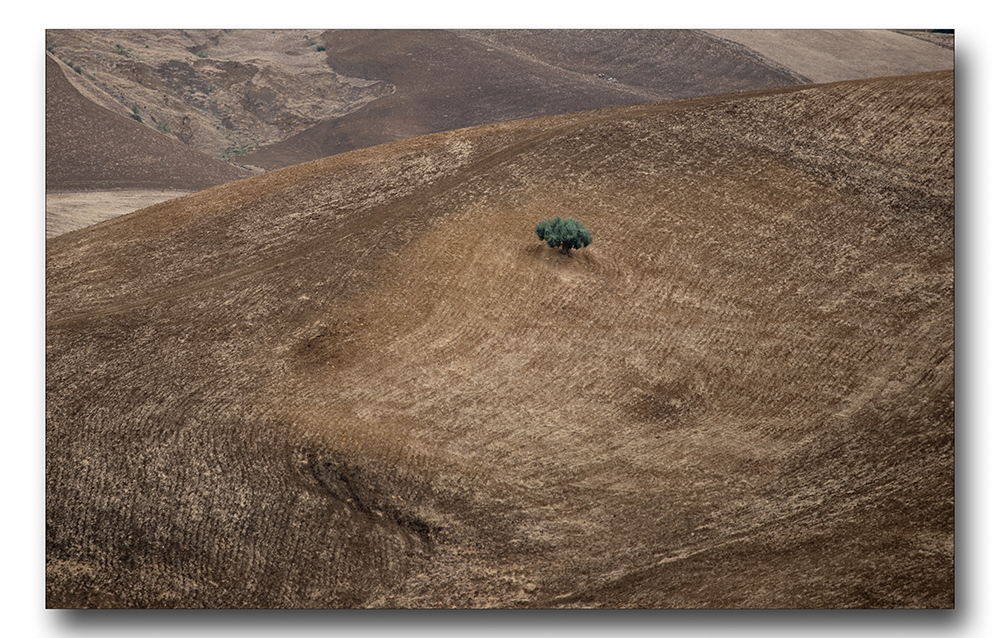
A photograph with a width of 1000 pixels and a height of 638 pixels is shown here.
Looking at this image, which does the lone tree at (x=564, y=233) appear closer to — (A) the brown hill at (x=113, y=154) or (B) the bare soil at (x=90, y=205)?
(B) the bare soil at (x=90, y=205)

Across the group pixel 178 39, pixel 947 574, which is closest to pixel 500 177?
pixel 947 574

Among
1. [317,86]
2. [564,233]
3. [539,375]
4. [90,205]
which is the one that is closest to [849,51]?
[564,233]

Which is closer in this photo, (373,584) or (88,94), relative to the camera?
(373,584)

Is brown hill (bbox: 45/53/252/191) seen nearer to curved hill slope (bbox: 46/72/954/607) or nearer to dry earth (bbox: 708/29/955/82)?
curved hill slope (bbox: 46/72/954/607)

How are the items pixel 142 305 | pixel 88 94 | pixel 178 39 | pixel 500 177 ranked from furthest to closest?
pixel 178 39, pixel 88 94, pixel 500 177, pixel 142 305

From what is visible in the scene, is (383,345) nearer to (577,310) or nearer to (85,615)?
(577,310)

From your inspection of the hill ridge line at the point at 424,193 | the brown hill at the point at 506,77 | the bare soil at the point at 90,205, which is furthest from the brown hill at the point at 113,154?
the hill ridge line at the point at 424,193

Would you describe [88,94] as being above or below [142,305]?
above

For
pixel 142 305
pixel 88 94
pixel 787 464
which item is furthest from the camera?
pixel 88 94
